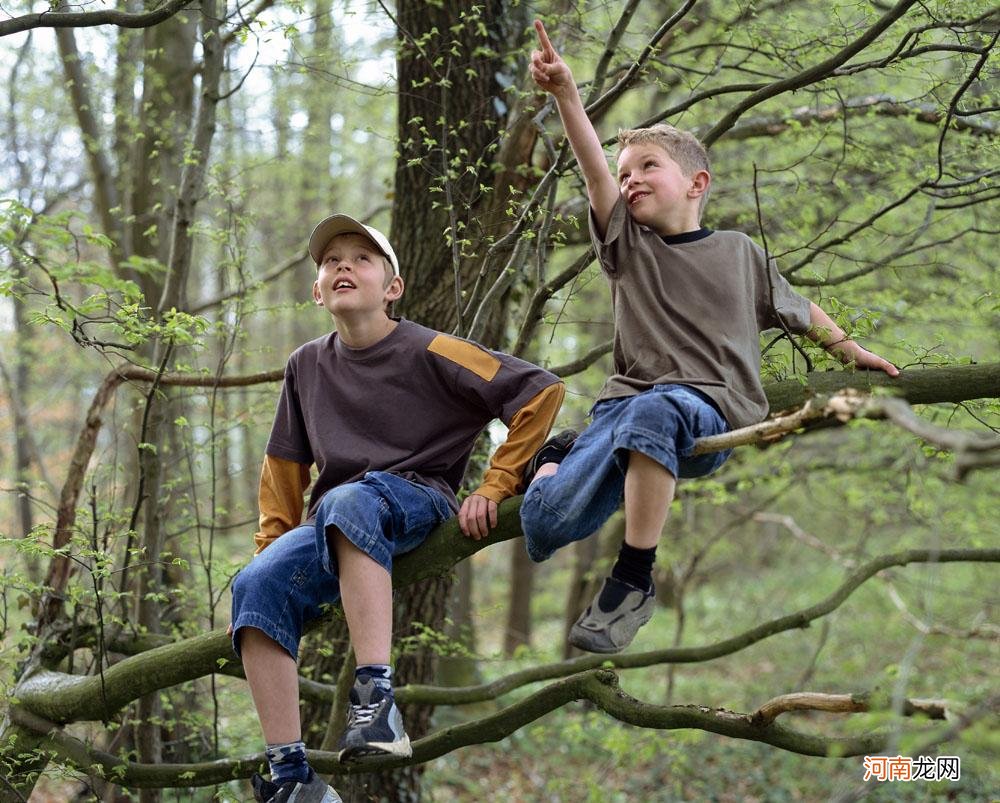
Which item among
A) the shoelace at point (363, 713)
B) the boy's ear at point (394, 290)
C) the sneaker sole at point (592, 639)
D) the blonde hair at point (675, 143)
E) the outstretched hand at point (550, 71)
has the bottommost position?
the shoelace at point (363, 713)

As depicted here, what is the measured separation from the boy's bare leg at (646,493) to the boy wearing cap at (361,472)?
18.9 inches

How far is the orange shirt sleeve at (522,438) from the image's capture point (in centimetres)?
306

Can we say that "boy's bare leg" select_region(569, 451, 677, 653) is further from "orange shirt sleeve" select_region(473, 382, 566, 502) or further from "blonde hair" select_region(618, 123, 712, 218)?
"blonde hair" select_region(618, 123, 712, 218)

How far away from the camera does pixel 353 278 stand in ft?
10.9

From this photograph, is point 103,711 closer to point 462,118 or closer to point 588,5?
point 462,118

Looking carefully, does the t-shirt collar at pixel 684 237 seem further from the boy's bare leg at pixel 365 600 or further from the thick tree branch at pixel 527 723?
the thick tree branch at pixel 527 723

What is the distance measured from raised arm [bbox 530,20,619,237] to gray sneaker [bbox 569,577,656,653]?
1161 millimetres

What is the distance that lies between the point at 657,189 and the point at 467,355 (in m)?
0.86

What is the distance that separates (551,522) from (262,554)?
96 centimetres

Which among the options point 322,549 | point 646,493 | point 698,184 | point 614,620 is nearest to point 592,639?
point 614,620

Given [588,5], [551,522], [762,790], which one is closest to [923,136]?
[588,5]

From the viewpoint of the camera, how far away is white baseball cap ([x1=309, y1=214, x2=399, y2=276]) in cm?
333

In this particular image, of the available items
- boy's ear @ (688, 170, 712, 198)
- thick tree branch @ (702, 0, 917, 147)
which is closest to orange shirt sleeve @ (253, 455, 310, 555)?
boy's ear @ (688, 170, 712, 198)

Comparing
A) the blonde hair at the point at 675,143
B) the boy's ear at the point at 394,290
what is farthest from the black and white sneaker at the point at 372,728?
the blonde hair at the point at 675,143
